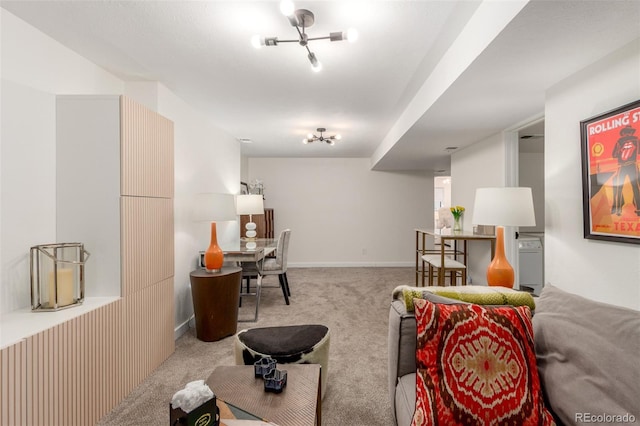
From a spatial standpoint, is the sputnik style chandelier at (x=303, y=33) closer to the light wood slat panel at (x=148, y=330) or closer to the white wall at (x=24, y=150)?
the white wall at (x=24, y=150)

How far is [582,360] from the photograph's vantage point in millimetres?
1119

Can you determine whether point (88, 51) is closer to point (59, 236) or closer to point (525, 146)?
point (59, 236)

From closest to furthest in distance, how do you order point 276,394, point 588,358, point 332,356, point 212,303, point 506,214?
point 588,358 → point 276,394 → point 506,214 → point 332,356 → point 212,303

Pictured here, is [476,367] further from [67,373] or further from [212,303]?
[212,303]

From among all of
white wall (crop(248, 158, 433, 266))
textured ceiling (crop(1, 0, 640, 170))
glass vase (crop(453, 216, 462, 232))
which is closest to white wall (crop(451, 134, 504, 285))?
glass vase (crop(453, 216, 462, 232))

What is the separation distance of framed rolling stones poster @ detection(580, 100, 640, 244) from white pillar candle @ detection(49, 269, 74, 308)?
3095 mm

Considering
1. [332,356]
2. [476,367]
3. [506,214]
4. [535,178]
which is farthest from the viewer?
[535,178]

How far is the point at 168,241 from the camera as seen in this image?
8.61 ft

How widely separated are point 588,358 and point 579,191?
50.1 inches

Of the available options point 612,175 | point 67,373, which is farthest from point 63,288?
point 612,175

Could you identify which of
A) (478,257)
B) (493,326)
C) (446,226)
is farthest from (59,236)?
(446,226)

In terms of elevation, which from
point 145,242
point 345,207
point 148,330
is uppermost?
point 345,207

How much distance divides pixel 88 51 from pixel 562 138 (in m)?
3.44

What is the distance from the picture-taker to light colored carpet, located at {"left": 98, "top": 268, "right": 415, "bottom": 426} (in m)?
1.87
